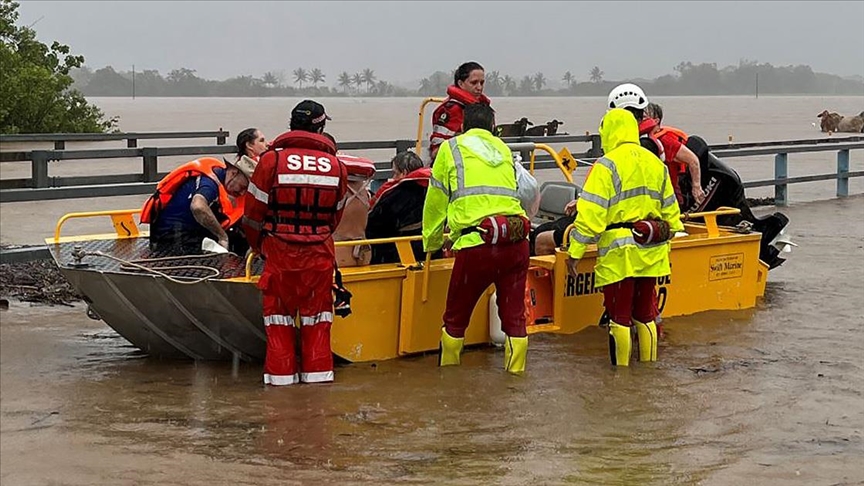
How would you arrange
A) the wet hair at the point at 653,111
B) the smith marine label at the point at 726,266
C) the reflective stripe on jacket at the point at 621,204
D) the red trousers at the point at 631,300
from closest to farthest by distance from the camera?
the reflective stripe on jacket at the point at 621,204 < the red trousers at the point at 631,300 < the wet hair at the point at 653,111 < the smith marine label at the point at 726,266

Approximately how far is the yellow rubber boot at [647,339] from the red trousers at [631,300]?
0.14 ft

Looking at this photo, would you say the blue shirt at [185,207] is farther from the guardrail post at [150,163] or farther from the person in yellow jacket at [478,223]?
the guardrail post at [150,163]

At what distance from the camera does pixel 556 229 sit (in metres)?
9.19

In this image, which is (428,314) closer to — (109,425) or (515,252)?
(515,252)

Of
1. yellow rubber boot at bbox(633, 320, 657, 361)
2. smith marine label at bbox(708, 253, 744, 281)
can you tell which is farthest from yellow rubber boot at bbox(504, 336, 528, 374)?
smith marine label at bbox(708, 253, 744, 281)

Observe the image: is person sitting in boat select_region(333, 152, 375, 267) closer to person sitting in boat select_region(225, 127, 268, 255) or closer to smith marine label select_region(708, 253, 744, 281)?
person sitting in boat select_region(225, 127, 268, 255)

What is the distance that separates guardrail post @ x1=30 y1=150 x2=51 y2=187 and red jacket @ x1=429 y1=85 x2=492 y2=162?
3.34 metres

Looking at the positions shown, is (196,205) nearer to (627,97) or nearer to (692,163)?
(627,97)

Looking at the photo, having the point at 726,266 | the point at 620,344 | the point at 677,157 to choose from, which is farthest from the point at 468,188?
the point at 726,266

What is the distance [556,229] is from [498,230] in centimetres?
191

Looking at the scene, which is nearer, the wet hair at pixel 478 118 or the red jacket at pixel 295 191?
the red jacket at pixel 295 191

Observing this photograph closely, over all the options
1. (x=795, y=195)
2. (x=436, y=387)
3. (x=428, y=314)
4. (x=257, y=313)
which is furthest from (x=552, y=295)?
(x=795, y=195)

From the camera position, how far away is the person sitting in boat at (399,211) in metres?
8.18

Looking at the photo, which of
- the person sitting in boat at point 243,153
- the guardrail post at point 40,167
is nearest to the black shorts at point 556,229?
the person sitting in boat at point 243,153
